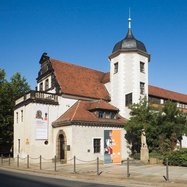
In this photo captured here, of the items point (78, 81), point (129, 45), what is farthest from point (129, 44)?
point (78, 81)

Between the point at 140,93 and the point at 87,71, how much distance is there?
7.88m

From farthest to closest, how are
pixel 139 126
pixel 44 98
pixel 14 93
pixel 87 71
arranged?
pixel 14 93 → pixel 87 71 → pixel 44 98 → pixel 139 126

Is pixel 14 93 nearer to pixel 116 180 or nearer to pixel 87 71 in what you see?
pixel 87 71

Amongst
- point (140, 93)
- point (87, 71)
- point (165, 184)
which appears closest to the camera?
point (165, 184)

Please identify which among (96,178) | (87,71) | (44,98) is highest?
(87,71)

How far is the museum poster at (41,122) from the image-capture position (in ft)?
98.4

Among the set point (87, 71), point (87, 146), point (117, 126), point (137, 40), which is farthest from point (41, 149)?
point (137, 40)

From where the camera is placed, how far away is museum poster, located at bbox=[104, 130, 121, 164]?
97.7 ft

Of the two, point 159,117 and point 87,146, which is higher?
point 159,117

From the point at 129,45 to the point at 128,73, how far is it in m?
3.40

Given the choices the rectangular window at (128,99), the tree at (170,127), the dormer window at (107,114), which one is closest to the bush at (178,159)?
the tree at (170,127)

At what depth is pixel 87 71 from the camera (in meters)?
38.2

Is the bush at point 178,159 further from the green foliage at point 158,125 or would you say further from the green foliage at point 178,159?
the green foliage at point 158,125

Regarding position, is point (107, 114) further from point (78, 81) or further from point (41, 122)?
point (41, 122)
